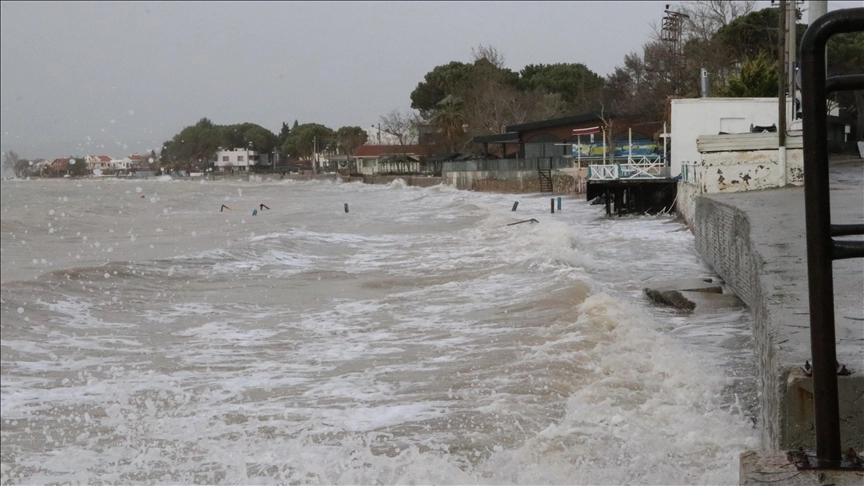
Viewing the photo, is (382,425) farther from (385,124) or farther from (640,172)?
(385,124)

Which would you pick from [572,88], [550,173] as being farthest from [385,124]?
[550,173]

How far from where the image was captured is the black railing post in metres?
2.23

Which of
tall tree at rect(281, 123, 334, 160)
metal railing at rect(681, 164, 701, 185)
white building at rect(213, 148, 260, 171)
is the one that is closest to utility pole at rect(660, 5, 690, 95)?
metal railing at rect(681, 164, 701, 185)

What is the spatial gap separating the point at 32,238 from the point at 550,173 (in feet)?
116

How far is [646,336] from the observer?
355 inches

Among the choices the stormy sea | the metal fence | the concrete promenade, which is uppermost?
the metal fence

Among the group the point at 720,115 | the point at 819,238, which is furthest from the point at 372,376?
the point at 720,115

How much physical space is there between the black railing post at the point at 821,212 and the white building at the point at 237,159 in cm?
15645

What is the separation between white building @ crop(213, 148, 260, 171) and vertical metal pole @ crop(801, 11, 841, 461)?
156m

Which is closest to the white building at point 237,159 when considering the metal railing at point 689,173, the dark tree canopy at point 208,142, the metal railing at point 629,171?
the dark tree canopy at point 208,142

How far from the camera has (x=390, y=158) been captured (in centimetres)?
10625

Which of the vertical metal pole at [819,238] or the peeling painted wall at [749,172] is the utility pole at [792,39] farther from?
the vertical metal pole at [819,238]

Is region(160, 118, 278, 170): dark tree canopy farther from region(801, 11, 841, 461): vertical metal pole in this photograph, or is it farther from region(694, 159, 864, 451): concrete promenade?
region(801, 11, 841, 461): vertical metal pole

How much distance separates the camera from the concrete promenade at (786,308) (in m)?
3.56
